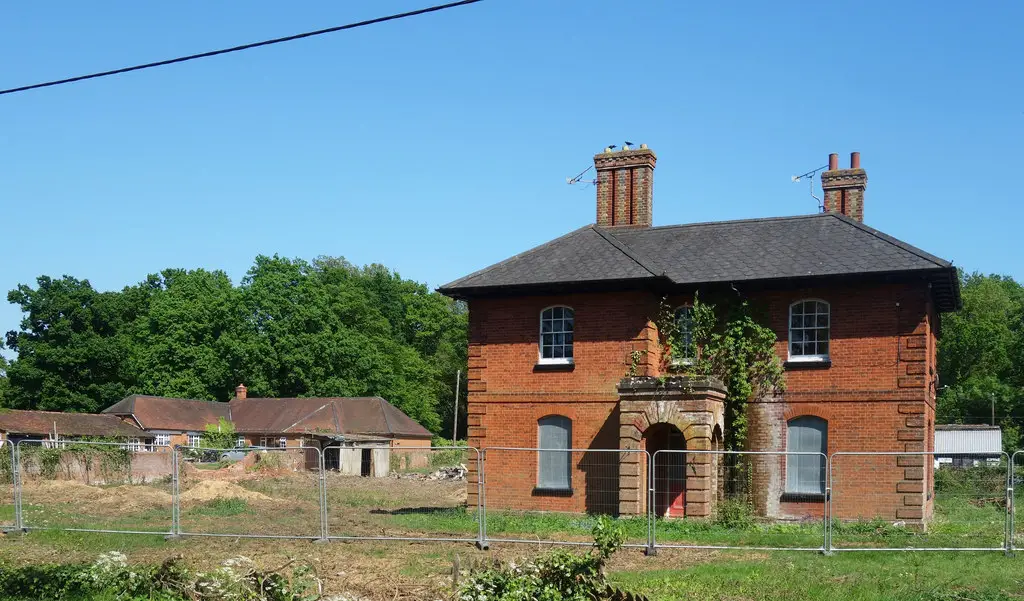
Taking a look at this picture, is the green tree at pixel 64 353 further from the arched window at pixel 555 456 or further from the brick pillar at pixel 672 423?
the brick pillar at pixel 672 423

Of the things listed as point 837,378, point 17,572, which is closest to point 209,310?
point 837,378

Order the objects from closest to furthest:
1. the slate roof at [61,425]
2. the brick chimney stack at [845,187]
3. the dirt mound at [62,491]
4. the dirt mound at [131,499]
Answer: the brick chimney stack at [845,187], the dirt mound at [131,499], the dirt mound at [62,491], the slate roof at [61,425]

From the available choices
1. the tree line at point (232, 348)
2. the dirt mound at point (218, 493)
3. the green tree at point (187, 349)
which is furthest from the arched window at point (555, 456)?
the green tree at point (187, 349)

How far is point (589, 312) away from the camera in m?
26.1

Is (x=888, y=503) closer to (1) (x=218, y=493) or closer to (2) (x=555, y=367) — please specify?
(2) (x=555, y=367)

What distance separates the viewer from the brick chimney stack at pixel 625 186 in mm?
29109

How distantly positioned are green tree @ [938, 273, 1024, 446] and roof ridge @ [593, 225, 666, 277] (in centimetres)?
4939

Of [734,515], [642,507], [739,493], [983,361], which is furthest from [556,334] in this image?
[983,361]

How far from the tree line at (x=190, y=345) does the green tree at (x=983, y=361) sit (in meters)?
41.6

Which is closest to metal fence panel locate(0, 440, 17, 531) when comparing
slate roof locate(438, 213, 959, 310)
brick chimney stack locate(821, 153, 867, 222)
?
slate roof locate(438, 213, 959, 310)

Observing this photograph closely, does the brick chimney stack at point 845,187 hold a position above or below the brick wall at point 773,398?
above

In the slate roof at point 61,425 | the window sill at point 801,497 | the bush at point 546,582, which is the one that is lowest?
the slate roof at point 61,425

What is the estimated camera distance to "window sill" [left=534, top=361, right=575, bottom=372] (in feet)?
86.3

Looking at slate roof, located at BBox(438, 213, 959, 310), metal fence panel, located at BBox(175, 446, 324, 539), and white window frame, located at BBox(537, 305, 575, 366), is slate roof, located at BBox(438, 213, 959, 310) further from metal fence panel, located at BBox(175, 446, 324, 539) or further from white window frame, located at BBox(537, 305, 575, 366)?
metal fence panel, located at BBox(175, 446, 324, 539)
